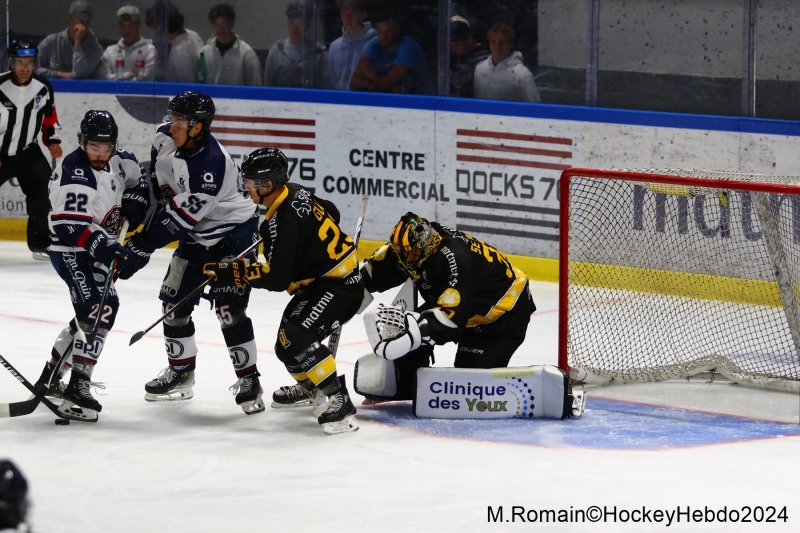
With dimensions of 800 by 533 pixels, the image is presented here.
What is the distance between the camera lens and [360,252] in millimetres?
8219

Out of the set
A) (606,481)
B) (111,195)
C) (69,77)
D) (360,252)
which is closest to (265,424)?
(111,195)

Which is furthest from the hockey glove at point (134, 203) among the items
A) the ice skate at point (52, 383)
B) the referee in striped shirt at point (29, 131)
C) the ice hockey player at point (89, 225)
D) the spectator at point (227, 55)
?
the spectator at point (227, 55)

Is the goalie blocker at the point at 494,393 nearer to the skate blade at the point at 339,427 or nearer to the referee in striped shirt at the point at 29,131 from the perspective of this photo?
the skate blade at the point at 339,427

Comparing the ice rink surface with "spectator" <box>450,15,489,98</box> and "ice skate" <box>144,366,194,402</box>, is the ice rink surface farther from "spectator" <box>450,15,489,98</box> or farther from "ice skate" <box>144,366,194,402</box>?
"spectator" <box>450,15,489,98</box>

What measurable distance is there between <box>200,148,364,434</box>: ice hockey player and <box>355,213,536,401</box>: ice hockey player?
0.17 metres

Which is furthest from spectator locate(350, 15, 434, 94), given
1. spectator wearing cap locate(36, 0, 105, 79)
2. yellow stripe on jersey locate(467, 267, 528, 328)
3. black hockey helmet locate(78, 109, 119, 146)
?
black hockey helmet locate(78, 109, 119, 146)

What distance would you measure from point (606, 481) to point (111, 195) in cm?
208

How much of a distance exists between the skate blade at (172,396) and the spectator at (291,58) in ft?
11.6

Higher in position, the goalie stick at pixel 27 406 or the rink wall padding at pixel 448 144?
the rink wall padding at pixel 448 144

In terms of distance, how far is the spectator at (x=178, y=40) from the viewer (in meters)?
8.75

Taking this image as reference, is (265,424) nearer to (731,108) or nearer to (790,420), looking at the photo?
(790,420)

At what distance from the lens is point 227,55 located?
28.5 feet

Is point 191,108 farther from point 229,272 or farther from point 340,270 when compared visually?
point 340,270

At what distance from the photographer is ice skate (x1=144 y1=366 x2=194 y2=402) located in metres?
5.34
